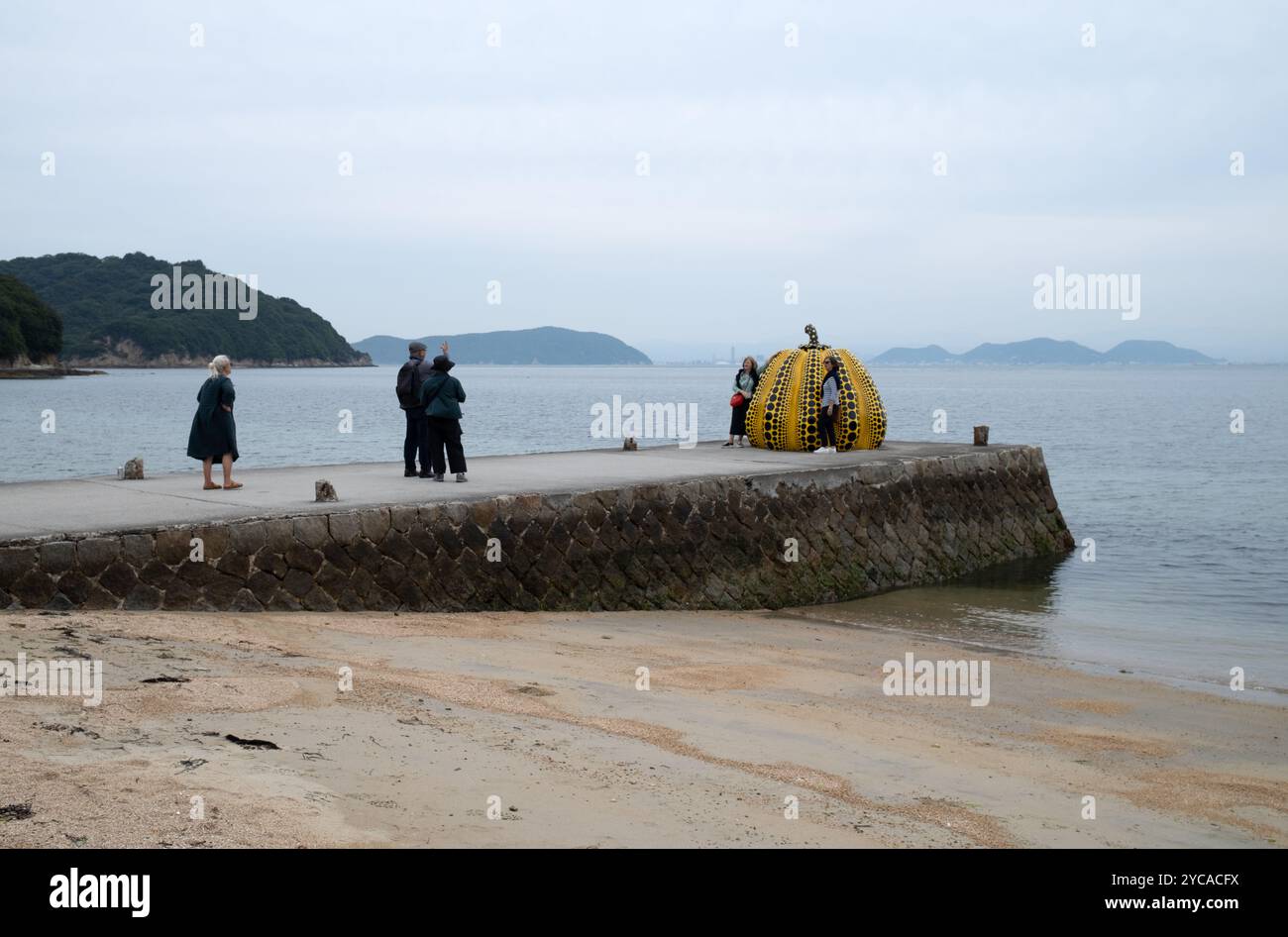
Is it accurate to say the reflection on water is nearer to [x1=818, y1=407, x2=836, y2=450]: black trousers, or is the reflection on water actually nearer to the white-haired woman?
[x1=818, y1=407, x2=836, y2=450]: black trousers

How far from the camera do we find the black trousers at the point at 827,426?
2177 centimetres

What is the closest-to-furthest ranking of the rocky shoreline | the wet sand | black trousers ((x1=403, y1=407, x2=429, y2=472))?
the wet sand
black trousers ((x1=403, y1=407, x2=429, y2=472))
the rocky shoreline

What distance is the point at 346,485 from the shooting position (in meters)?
15.5

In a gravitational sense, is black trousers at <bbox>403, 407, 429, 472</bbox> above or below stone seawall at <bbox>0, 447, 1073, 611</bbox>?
above

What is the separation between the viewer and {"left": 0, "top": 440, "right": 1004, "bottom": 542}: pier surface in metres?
12.0

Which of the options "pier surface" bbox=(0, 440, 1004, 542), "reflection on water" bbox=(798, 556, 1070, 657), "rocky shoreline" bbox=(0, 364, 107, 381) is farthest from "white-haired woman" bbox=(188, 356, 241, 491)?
"rocky shoreline" bbox=(0, 364, 107, 381)

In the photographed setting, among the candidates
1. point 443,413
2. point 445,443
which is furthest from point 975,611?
point 443,413

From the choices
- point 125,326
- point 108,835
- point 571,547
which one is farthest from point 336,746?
point 125,326

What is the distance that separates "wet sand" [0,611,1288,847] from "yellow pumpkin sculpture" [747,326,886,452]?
9.95m

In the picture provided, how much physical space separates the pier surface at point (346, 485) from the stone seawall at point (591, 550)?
10.6 inches

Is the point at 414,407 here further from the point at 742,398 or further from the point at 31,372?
the point at 31,372

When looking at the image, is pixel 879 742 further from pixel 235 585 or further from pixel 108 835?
pixel 235 585

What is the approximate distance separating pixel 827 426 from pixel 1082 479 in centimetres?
2475

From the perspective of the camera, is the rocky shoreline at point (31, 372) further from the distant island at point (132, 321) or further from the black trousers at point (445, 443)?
the black trousers at point (445, 443)
